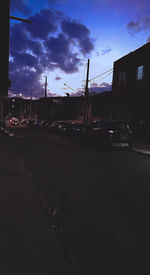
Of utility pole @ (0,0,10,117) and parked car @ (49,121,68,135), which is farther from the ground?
utility pole @ (0,0,10,117)

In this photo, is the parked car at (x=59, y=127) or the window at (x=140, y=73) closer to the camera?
the window at (x=140, y=73)

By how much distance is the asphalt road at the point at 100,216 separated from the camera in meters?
3.02

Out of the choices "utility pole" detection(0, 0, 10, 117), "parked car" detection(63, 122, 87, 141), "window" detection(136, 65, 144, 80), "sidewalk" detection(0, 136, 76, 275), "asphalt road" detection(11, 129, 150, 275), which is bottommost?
"asphalt road" detection(11, 129, 150, 275)

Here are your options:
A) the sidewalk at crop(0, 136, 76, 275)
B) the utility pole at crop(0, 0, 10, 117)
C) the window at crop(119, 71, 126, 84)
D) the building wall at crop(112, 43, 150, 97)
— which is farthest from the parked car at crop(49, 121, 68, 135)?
the sidewalk at crop(0, 136, 76, 275)

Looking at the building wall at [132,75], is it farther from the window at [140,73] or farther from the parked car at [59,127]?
the parked car at [59,127]

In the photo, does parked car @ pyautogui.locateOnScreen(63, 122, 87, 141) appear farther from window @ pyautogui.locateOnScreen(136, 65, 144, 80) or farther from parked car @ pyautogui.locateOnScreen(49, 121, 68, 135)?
window @ pyautogui.locateOnScreen(136, 65, 144, 80)

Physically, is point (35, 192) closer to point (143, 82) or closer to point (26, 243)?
point (26, 243)

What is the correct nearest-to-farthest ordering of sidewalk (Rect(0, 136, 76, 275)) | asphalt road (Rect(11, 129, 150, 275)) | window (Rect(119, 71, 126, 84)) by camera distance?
sidewalk (Rect(0, 136, 76, 275)), asphalt road (Rect(11, 129, 150, 275)), window (Rect(119, 71, 126, 84))

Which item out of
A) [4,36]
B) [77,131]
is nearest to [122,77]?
[77,131]

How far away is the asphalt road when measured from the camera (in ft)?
9.92

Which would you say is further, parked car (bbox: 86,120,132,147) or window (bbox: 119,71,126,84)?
window (bbox: 119,71,126,84)

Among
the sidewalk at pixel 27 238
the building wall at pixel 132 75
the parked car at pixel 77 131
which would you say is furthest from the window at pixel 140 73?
the sidewalk at pixel 27 238

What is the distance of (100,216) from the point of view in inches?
176

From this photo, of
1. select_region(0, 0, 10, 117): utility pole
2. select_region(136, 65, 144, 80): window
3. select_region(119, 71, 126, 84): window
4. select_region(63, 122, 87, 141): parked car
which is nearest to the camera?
select_region(0, 0, 10, 117): utility pole
